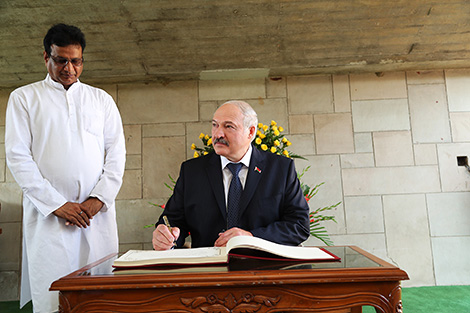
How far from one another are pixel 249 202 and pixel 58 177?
1.04 metres

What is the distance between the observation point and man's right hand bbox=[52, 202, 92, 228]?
7.10ft

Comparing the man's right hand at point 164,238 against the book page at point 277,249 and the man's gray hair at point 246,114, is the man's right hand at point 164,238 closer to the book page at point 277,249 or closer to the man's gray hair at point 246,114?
the book page at point 277,249

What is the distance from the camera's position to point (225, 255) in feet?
4.65

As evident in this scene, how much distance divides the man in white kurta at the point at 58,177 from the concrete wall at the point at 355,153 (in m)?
2.12

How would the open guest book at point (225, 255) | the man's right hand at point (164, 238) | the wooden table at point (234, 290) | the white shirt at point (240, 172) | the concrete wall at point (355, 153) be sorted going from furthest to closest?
the concrete wall at point (355, 153) → the white shirt at point (240, 172) → the man's right hand at point (164, 238) → the open guest book at point (225, 255) → the wooden table at point (234, 290)

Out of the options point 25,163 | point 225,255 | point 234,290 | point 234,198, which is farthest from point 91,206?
point 234,290

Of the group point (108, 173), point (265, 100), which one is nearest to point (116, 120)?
point (108, 173)

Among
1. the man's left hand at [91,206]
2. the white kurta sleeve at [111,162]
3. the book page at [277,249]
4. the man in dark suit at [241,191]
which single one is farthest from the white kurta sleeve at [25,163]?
the book page at [277,249]

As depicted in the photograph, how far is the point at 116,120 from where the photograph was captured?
8.60ft

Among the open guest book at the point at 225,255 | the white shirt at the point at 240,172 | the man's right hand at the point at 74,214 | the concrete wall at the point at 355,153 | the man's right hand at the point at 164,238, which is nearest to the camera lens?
the open guest book at the point at 225,255

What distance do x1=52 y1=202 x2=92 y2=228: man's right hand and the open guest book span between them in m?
0.73

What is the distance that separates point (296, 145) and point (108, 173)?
2.59 meters

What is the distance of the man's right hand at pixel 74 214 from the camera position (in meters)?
2.16

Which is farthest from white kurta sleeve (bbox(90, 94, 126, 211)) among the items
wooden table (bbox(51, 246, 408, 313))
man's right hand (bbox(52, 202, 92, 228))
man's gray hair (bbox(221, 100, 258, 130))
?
wooden table (bbox(51, 246, 408, 313))
